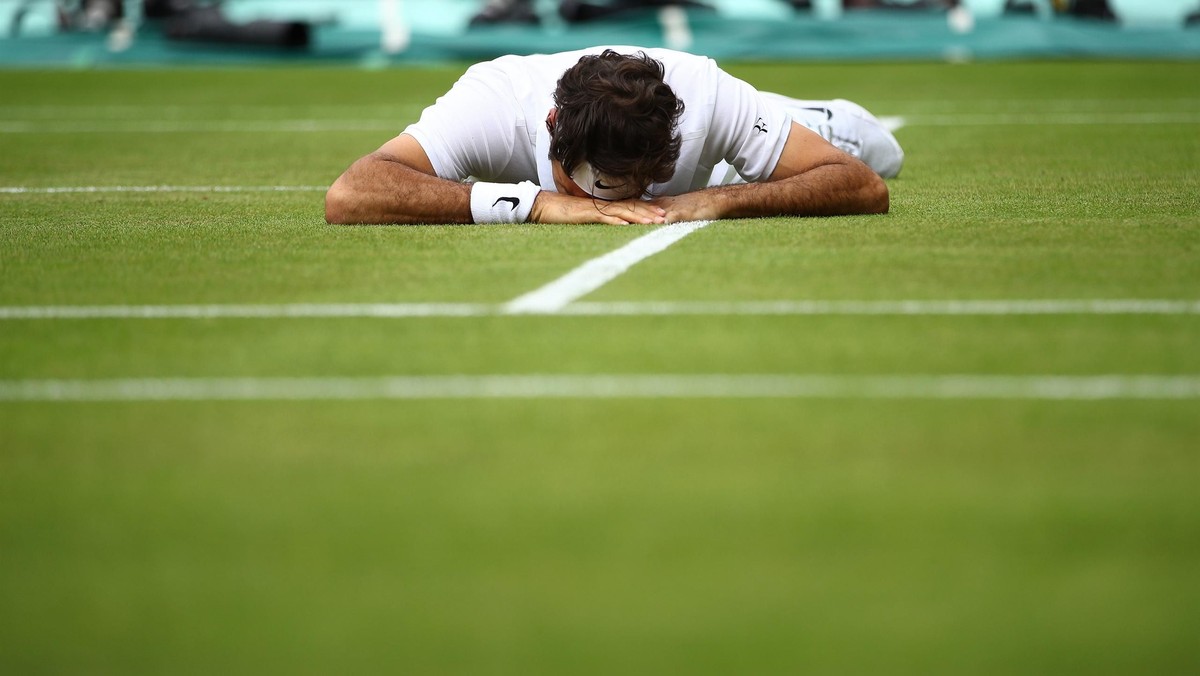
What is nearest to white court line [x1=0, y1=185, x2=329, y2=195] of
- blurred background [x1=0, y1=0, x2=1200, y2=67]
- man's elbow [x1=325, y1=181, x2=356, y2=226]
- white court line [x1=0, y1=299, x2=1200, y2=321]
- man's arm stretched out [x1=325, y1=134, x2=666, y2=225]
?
man's elbow [x1=325, y1=181, x2=356, y2=226]

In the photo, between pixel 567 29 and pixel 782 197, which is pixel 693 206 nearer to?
pixel 782 197

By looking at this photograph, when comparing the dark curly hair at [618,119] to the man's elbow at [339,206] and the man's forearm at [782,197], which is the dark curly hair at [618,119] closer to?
the man's forearm at [782,197]

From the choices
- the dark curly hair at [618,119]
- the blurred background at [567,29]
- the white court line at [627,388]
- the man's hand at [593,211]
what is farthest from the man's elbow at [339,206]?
the blurred background at [567,29]

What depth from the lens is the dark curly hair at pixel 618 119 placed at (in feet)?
15.4

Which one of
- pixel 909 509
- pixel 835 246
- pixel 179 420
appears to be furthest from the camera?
pixel 835 246

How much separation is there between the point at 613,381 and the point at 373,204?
2.08 m

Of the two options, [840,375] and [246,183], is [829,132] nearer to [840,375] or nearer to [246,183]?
[246,183]

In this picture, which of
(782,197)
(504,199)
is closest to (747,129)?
(782,197)

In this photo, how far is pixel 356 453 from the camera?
278cm

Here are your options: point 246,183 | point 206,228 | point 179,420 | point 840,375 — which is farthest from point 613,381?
point 246,183

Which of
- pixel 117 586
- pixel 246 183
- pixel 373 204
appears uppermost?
pixel 117 586

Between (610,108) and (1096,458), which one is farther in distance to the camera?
(610,108)

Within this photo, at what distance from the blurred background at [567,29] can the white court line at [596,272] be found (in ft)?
30.5

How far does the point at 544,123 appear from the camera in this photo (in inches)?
196
